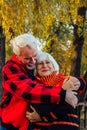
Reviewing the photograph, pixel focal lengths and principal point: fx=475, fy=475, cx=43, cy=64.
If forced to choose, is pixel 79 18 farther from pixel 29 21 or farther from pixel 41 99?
pixel 41 99

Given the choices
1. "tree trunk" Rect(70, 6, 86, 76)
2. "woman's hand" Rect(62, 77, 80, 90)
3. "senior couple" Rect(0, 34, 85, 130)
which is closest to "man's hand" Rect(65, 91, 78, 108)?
"senior couple" Rect(0, 34, 85, 130)

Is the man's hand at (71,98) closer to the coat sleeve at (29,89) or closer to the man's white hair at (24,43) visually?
the coat sleeve at (29,89)

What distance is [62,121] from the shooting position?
315 centimetres

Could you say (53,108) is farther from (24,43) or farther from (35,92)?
(24,43)

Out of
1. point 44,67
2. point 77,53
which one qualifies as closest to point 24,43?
point 44,67

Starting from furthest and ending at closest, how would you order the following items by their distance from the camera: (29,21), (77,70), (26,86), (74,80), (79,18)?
(77,70) < (79,18) < (29,21) < (74,80) < (26,86)

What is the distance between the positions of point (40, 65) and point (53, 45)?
1600cm

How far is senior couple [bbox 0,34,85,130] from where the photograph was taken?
306 centimetres

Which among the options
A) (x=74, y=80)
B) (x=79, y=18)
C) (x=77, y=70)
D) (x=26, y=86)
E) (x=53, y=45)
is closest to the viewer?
(x=26, y=86)

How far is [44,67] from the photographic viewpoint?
11.0 feet

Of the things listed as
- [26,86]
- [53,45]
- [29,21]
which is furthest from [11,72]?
[53,45]

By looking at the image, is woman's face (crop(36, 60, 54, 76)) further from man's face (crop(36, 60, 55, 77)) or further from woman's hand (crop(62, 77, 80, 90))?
woman's hand (crop(62, 77, 80, 90))

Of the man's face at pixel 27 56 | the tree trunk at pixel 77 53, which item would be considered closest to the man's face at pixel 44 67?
the man's face at pixel 27 56

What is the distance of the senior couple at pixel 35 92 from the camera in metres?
3.06
